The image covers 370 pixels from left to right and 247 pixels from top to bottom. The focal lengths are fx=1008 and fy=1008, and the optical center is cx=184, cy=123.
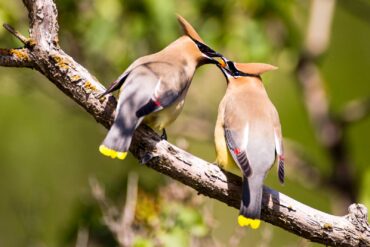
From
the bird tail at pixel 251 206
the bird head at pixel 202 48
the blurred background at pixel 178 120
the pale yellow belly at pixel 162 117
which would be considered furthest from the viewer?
the blurred background at pixel 178 120

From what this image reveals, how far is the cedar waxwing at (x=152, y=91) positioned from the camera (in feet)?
13.2

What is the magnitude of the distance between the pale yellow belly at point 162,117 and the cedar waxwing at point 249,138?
29cm

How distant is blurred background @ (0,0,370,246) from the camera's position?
220 inches

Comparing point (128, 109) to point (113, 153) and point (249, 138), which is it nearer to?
point (113, 153)

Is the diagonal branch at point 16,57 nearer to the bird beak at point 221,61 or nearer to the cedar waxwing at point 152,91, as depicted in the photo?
the cedar waxwing at point 152,91

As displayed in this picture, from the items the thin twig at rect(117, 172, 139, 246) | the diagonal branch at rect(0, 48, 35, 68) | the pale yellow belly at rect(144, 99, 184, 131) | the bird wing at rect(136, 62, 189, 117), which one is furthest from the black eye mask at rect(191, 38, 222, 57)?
the diagonal branch at rect(0, 48, 35, 68)

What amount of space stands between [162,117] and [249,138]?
425 millimetres

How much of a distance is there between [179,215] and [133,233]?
12.5 inches

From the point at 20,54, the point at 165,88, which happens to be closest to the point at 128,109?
the point at 165,88

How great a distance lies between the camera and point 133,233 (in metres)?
5.16

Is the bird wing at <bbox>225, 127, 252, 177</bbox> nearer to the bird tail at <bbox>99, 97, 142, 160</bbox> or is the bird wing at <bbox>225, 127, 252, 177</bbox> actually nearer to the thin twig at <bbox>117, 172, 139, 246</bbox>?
the bird tail at <bbox>99, 97, 142, 160</bbox>

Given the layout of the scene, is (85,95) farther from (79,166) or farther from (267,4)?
(79,166)

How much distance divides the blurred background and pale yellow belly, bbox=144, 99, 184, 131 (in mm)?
550

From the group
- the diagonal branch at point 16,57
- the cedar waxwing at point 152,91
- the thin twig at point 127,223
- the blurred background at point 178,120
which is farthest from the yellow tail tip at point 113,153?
the thin twig at point 127,223
